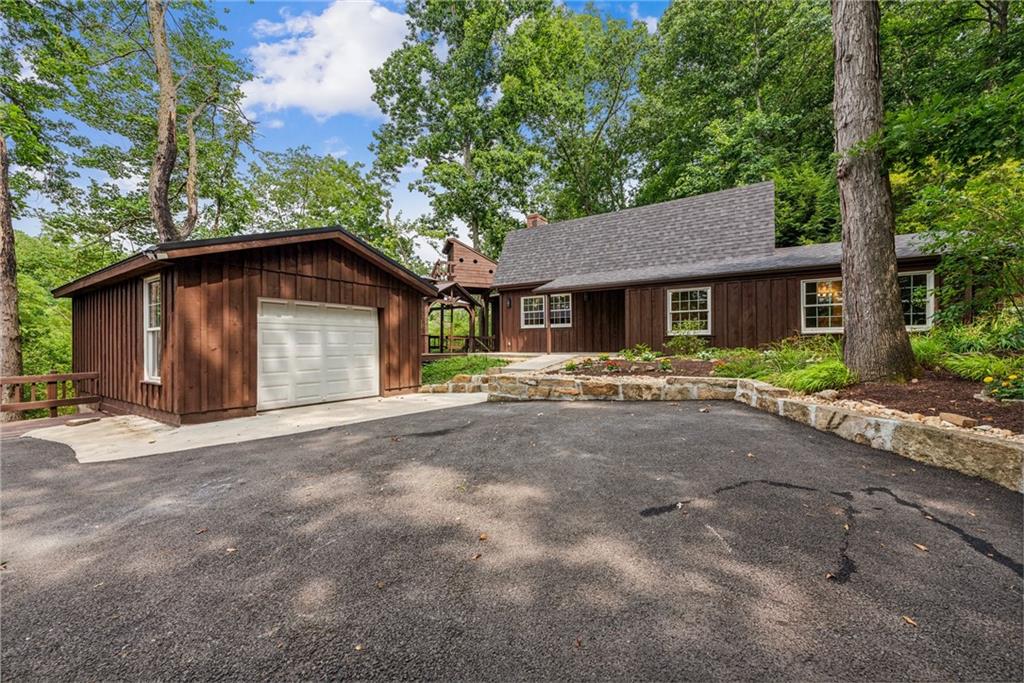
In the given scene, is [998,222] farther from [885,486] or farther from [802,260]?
[802,260]

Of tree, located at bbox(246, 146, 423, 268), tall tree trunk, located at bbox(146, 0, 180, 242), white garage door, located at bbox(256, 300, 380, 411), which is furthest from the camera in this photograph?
tree, located at bbox(246, 146, 423, 268)

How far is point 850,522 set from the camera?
238cm

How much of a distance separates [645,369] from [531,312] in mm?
7607

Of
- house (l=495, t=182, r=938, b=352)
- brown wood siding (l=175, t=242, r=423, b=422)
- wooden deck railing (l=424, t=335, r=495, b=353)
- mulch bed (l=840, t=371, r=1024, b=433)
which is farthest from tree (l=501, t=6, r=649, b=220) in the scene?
mulch bed (l=840, t=371, r=1024, b=433)

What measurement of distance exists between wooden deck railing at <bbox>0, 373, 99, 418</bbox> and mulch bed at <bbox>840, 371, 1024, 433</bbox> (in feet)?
41.7

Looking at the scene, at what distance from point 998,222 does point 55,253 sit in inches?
1043

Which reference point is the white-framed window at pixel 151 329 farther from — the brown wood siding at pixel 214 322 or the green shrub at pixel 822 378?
the green shrub at pixel 822 378

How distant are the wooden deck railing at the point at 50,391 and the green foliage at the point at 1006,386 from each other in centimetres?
1363

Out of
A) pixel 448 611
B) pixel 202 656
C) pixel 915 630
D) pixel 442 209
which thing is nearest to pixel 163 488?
pixel 202 656

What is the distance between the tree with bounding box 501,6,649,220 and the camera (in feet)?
74.7

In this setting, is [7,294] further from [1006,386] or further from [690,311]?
[1006,386]

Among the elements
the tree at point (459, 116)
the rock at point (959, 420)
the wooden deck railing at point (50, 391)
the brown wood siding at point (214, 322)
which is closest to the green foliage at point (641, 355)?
the rock at point (959, 420)

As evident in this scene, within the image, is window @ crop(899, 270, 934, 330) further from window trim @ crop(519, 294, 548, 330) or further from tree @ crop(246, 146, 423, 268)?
tree @ crop(246, 146, 423, 268)

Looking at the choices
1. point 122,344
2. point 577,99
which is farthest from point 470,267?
point 122,344
